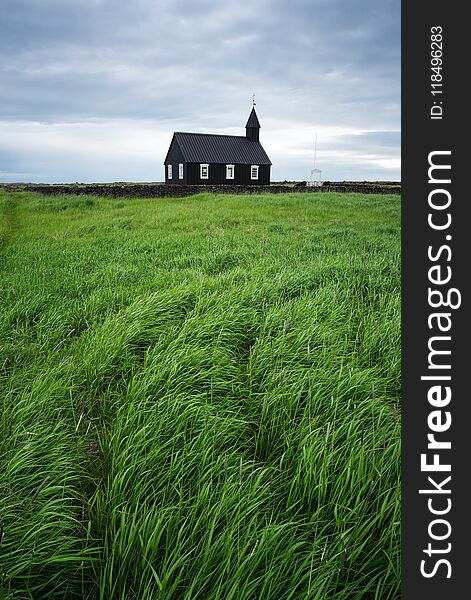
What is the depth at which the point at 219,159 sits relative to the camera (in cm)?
4288

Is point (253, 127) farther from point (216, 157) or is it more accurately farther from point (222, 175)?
point (222, 175)

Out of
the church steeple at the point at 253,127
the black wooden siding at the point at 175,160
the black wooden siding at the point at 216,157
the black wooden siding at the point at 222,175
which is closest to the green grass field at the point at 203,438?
the black wooden siding at the point at 222,175

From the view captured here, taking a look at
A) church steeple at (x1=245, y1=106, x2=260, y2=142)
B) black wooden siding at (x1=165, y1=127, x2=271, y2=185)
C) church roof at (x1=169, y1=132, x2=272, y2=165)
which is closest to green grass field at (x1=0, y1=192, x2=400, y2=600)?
black wooden siding at (x1=165, y1=127, x2=271, y2=185)

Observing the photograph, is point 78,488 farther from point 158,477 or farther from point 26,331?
point 26,331

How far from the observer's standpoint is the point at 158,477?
7.04ft

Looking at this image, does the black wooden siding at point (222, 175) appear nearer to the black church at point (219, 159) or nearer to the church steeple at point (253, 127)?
the black church at point (219, 159)

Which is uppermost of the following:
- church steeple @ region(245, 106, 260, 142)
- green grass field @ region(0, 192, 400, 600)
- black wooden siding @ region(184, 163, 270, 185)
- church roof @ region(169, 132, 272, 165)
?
church steeple @ region(245, 106, 260, 142)

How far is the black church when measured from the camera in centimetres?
4222

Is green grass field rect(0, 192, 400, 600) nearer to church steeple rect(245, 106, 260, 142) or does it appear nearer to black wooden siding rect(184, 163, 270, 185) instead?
black wooden siding rect(184, 163, 270, 185)

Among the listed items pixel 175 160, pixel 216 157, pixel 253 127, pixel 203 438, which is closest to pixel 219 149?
pixel 216 157

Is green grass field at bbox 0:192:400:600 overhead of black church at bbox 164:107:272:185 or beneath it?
beneath

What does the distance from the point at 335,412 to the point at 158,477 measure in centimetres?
119

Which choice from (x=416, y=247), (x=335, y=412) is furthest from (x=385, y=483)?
(x=416, y=247)

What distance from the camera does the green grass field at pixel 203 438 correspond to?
65.9 inches
